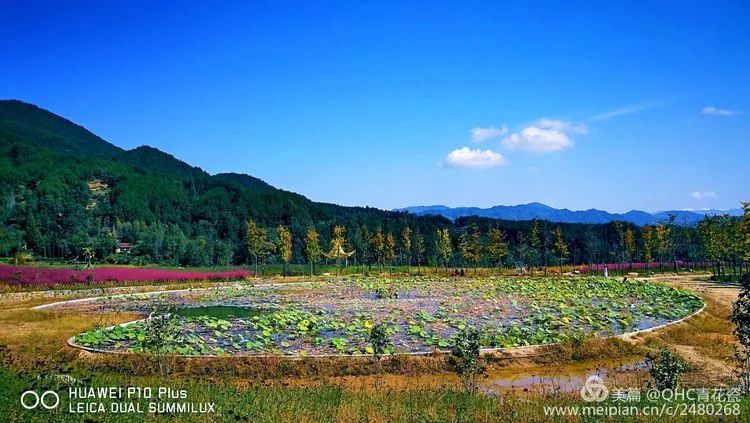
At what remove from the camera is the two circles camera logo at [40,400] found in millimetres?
8750

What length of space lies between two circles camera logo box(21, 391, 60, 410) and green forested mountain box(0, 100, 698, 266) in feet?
279

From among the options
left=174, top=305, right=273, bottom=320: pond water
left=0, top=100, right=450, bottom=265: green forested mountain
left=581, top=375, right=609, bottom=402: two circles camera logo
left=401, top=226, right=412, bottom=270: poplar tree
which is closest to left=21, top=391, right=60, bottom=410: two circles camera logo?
left=581, top=375, right=609, bottom=402: two circles camera logo

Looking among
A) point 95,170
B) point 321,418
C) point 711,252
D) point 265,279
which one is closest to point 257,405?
point 321,418

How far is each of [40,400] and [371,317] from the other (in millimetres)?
20468

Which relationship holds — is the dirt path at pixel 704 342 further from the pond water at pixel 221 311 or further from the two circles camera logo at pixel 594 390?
the pond water at pixel 221 311

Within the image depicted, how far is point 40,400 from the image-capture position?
8.99m

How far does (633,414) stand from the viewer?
32.4ft

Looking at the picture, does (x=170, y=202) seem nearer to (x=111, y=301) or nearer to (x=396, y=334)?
(x=111, y=301)

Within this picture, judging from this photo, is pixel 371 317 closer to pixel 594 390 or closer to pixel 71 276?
pixel 594 390

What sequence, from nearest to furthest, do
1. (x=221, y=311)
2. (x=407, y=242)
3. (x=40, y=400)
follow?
(x=40, y=400) < (x=221, y=311) < (x=407, y=242)

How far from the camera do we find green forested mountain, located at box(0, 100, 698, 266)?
3942 inches

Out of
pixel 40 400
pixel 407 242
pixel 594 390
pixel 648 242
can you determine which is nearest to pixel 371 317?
pixel 594 390

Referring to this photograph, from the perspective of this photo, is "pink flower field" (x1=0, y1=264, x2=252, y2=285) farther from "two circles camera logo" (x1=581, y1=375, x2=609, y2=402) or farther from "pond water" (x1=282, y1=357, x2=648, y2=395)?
"two circles camera logo" (x1=581, y1=375, x2=609, y2=402)

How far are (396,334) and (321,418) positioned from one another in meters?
14.1
